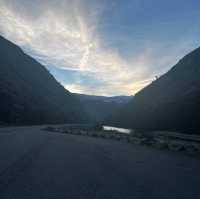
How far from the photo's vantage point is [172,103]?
286ft

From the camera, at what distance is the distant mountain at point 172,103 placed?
7312cm

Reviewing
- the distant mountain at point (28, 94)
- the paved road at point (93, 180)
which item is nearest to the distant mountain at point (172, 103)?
the distant mountain at point (28, 94)

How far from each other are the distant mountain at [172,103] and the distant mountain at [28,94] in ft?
108

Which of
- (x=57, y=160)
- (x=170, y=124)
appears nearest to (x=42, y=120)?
(x=170, y=124)

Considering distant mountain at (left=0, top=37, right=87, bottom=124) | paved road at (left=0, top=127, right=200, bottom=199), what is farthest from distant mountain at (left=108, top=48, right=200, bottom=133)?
paved road at (left=0, top=127, right=200, bottom=199)

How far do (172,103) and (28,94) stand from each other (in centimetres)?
5825

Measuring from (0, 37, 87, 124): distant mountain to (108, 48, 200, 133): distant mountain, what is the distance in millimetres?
33036

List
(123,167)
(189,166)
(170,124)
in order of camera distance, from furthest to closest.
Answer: (170,124), (189,166), (123,167)

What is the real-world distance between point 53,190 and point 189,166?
31.8 feet

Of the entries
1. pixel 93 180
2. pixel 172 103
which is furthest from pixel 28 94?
pixel 93 180

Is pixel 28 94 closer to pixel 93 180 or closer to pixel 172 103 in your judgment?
pixel 172 103

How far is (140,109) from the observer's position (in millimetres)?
114938

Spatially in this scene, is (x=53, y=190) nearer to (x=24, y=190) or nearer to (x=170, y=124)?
(x=24, y=190)

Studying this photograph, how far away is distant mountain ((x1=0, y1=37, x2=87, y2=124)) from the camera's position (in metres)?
84.8
